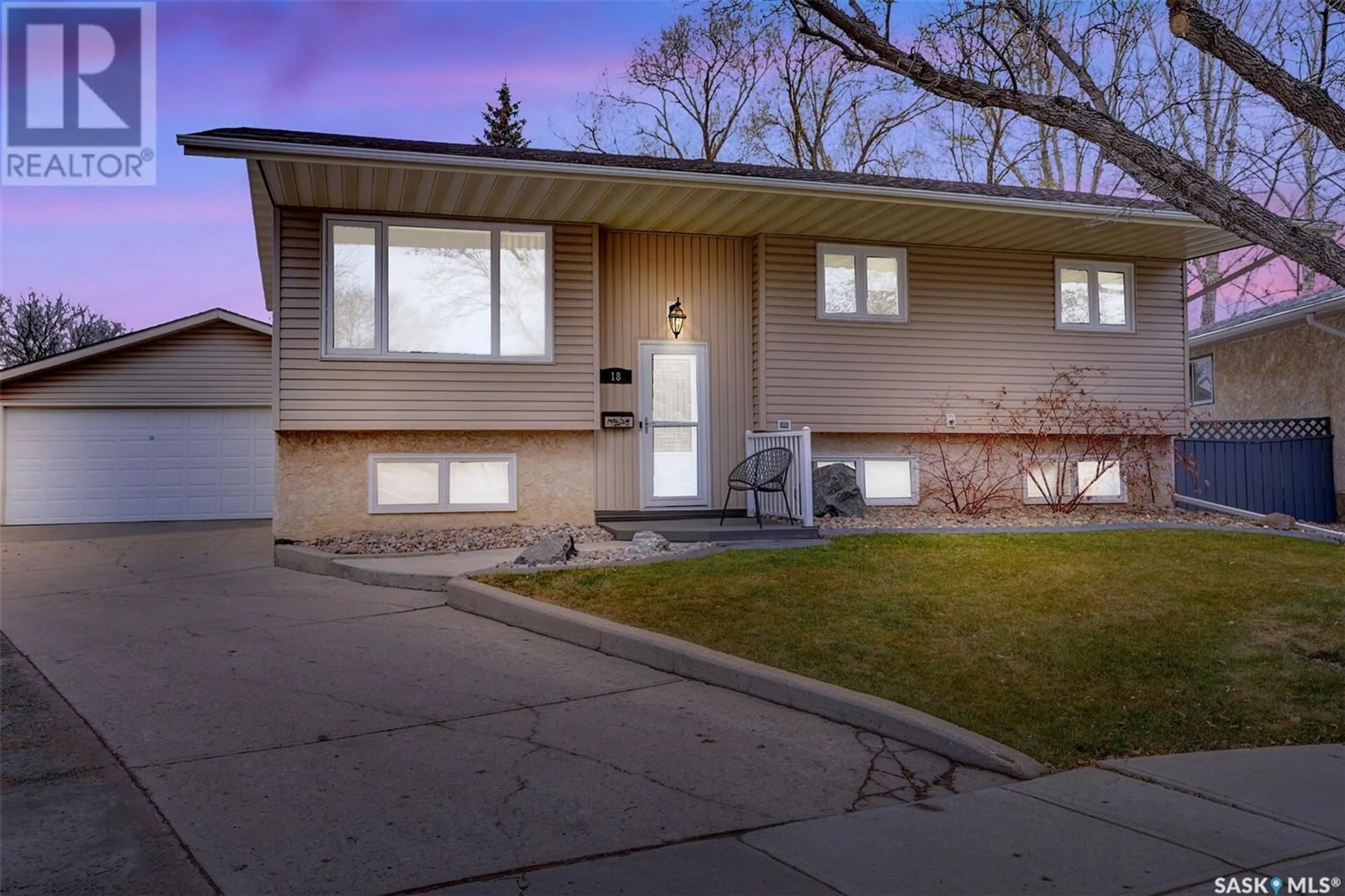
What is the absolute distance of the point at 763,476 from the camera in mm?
11094

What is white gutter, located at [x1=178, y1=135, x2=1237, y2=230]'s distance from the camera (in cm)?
891

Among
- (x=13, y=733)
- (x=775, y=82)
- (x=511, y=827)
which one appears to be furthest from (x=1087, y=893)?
(x=775, y=82)

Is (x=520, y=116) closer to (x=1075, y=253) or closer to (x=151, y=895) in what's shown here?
(x=1075, y=253)

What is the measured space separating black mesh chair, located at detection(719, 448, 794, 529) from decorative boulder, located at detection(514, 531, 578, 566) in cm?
190

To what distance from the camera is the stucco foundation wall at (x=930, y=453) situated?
12352mm

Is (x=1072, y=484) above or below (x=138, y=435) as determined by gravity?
below

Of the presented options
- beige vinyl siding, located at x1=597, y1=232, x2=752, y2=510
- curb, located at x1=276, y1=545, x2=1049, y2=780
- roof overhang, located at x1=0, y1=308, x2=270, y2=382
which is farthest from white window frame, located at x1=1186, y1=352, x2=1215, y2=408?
roof overhang, located at x1=0, y1=308, x2=270, y2=382

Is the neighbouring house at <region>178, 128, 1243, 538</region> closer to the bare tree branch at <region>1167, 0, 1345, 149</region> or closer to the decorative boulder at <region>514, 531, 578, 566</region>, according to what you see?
the decorative boulder at <region>514, 531, 578, 566</region>

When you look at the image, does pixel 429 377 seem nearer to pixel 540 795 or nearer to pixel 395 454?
pixel 395 454

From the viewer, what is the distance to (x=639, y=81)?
23109 mm

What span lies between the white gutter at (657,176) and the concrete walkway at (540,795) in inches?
196

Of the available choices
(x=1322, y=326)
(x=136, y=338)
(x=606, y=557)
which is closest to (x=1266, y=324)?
(x=1322, y=326)

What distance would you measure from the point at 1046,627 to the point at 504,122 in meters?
30.7

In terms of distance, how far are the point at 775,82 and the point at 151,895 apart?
2265 cm
